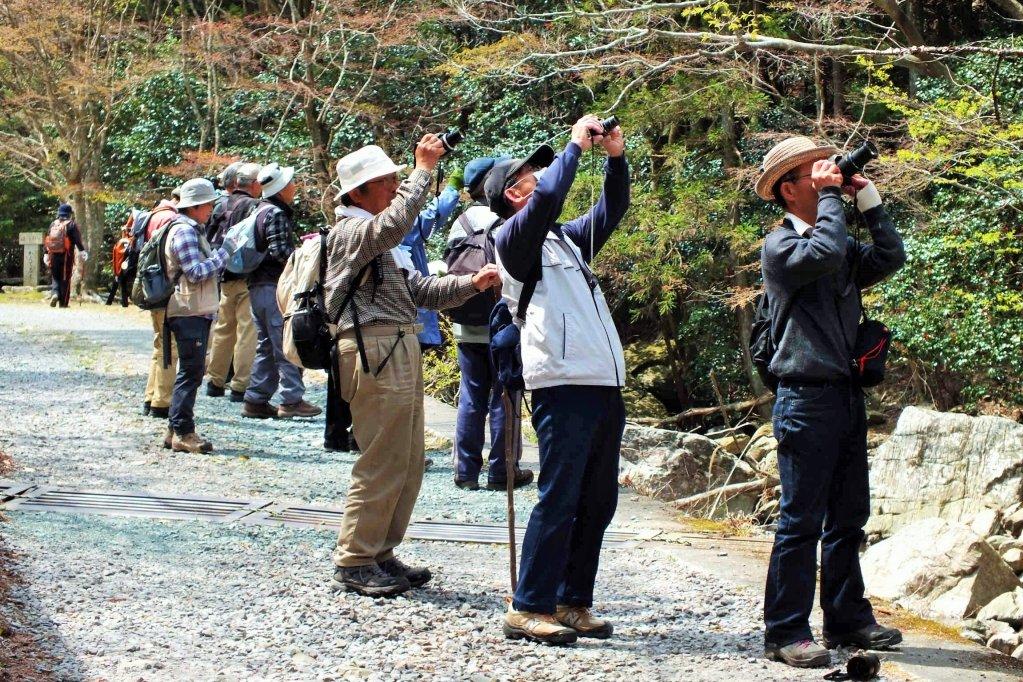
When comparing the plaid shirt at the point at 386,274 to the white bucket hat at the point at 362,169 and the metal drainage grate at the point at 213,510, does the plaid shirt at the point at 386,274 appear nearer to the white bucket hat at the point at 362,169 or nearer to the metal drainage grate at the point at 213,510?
the white bucket hat at the point at 362,169

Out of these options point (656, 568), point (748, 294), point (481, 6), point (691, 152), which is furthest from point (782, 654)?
point (481, 6)

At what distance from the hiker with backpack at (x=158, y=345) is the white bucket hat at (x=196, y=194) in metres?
0.31

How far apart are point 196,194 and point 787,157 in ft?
16.8

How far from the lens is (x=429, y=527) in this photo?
6.80 meters

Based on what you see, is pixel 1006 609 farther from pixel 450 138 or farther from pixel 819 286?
pixel 450 138

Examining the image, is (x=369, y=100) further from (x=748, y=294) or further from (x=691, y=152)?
(x=748, y=294)

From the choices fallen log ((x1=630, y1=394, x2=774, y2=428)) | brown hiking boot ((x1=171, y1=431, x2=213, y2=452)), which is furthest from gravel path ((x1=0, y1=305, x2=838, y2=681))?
fallen log ((x1=630, y1=394, x2=774, y2=428))

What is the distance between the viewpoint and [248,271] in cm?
950

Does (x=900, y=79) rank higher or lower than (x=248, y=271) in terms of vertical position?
higher

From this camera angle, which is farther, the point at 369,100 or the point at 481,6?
the point at 369,100

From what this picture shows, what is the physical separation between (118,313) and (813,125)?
12618 mm

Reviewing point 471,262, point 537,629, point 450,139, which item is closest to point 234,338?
point 471,262

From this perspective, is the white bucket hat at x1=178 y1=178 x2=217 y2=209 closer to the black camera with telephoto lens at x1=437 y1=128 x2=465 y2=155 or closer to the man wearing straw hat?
the black camera with telephoto lens at x1=437 y1=128 x2=465 y2=155

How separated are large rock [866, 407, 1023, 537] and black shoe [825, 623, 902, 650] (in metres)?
3.83
